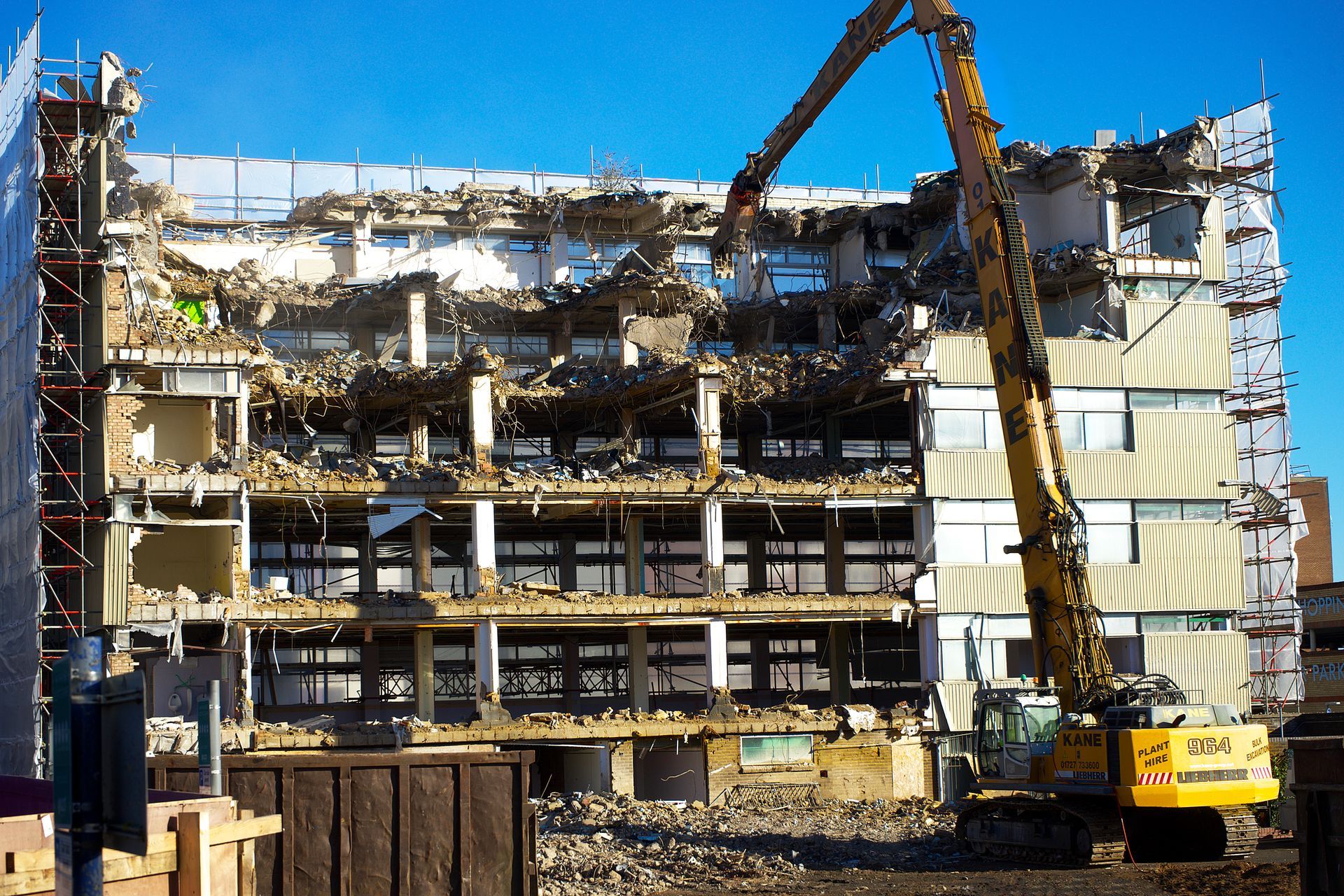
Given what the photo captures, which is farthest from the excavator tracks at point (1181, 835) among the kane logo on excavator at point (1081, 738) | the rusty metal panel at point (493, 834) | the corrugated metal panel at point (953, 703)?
the corrugated metal panel at point (953, 703)

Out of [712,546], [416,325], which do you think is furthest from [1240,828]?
[416,325]

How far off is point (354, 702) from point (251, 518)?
6.35 metres

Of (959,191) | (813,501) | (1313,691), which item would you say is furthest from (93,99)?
(1313,691)

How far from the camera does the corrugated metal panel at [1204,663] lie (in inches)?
1464

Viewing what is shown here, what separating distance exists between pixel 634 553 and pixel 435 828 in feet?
76.8

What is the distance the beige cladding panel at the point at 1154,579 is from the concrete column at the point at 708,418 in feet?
21.3

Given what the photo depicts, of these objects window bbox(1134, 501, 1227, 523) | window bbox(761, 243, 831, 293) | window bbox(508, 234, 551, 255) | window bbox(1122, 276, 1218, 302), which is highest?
window bbox(508, 234, 551, 255)

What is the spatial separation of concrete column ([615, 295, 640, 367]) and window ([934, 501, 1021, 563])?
957 cm

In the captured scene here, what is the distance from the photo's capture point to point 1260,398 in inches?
1635

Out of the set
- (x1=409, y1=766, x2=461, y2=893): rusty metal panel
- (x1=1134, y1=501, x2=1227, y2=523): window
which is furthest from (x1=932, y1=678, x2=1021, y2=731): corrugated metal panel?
(x1=409, y1=766, x2=461, y2=893): rusty metal panel

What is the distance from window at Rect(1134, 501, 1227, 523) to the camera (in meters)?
37.3

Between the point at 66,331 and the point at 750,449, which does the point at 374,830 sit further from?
the point at 750,449

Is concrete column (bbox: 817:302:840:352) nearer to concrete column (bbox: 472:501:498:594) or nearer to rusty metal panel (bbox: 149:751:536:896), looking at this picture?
concrete column (bbox: 472:501:498:594)

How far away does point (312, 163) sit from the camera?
50.3 metres
